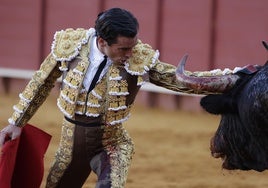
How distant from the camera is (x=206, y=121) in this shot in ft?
28.6

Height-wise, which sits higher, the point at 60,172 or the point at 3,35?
the point at 60,172

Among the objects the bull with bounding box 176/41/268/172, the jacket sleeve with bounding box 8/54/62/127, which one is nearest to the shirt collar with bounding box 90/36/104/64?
the jacket sleeve with bounding box 8/54/62/127

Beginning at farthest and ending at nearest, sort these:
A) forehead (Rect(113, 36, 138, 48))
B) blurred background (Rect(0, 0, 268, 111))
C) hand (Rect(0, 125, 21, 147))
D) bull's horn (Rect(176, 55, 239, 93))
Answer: blurred background (Rect(0, 0, 268, 111))
hand (Rect(0, 125, 21, 147))
forehead (Rect(113, 36, 138, 48))
bull's horn (Rect(176, 55, 239, 93))

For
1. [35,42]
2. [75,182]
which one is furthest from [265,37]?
[75,182]

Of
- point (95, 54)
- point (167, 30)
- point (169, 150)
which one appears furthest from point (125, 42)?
point (167, 30)

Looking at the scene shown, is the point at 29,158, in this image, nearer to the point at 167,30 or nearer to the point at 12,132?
the point at 12,132

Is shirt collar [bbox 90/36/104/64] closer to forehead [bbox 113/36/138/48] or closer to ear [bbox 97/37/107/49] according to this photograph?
ear [bbox 97/37/107/49]

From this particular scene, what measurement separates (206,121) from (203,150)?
152 cm

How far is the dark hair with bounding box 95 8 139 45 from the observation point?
3404mm

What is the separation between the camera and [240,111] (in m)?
3.35

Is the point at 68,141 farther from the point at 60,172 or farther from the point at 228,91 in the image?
the point at 228,91

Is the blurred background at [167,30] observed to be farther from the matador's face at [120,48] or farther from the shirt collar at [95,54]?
the matador's face at [120,48]

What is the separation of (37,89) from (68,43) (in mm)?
254

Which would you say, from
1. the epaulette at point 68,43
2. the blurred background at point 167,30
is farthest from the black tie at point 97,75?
the blurred background at point 167,30
